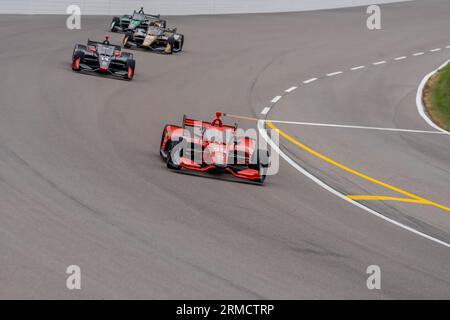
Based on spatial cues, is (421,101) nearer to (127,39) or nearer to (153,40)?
(153,40)

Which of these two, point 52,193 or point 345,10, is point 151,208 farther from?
point 345,10

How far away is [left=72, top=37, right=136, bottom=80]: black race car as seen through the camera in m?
22.5

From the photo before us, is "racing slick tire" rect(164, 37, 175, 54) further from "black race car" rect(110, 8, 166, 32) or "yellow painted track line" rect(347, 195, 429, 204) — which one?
"yellow painted track line" rect(347, 195, 429, 204)

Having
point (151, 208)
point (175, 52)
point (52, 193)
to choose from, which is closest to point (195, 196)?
point (151, 208)

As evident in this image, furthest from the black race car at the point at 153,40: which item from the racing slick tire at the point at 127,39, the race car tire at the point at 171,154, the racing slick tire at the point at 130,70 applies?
the race car tire at the point at 171,154

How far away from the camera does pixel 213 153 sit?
13.5 metres

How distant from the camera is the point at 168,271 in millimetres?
8875

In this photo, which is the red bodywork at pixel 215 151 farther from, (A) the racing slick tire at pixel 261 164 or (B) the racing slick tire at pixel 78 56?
(B) the racing slick tire at pixel 78 56

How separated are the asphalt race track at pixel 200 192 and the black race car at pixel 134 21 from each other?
3111 millimetres

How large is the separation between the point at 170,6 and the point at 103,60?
18070mm

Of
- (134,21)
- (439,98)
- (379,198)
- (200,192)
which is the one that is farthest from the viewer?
(134,21)

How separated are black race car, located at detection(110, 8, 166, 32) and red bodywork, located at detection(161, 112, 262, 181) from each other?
16.4 m

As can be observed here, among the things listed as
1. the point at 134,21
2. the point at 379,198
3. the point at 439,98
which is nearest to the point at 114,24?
the point at 134,21

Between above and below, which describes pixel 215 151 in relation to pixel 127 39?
below
